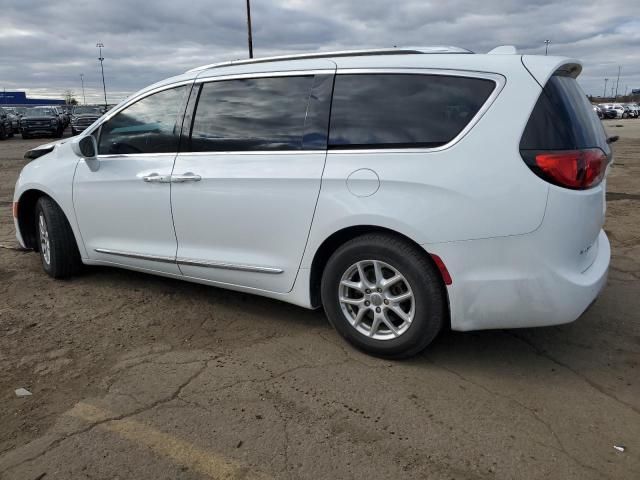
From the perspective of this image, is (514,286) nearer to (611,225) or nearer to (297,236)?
(297,236)

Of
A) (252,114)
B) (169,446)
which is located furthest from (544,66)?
(169,446)

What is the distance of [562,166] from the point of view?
2.88 meters

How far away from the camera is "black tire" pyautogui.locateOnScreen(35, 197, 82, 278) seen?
4.84m

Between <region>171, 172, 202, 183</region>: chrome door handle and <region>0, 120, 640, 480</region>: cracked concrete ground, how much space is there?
102cm

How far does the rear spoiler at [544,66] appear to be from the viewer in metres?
3.01

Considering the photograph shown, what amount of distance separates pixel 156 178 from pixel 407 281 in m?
2.02

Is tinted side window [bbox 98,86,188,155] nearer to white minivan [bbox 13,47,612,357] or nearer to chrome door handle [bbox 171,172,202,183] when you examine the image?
white minivan [bbox 13,47,612,357]

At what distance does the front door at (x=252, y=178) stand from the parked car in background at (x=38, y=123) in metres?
29.7

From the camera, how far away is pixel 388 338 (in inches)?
132

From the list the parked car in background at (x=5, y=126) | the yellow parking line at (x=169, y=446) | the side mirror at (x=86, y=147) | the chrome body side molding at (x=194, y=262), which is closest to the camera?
the yellow parking line at (x=169, y=446)

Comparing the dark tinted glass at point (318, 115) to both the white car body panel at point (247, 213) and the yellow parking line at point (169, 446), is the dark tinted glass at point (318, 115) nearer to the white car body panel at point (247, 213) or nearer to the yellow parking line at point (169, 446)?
the white car body panel at point (247, 213)

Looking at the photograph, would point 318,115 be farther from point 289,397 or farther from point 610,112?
point 610,112

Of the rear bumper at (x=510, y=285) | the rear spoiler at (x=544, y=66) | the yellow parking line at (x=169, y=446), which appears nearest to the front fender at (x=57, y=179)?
the yellow parking line at (x=169, y=446)

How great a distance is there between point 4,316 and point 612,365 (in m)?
4.22
